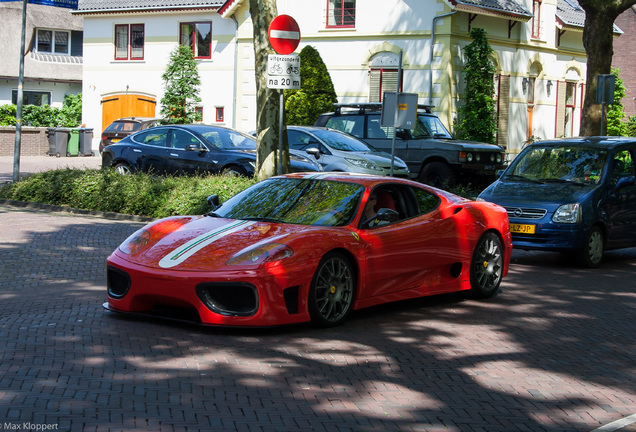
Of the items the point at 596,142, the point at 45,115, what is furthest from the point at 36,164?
the point at 596,142

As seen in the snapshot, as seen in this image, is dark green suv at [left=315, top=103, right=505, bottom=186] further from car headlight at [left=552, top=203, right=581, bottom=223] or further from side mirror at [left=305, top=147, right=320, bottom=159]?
car headlight at [left=552, top=203, right=581, bottom=223]

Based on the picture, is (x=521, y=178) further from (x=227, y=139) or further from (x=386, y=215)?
(x=227, y=139)

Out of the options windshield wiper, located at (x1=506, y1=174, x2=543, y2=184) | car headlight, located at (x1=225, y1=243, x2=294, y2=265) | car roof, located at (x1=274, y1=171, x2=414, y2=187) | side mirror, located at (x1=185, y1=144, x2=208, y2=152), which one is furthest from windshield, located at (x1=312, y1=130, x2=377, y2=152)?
car headlight, located at (x1=225, y1=243, x2=294, y2=265)

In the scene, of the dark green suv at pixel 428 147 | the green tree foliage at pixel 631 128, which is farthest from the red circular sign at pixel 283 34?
the green tree foliage at pixel 631 128

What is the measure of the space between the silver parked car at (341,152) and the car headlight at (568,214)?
19.5 ft

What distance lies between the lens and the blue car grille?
12.1 metres

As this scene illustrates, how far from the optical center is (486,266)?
9.33 m

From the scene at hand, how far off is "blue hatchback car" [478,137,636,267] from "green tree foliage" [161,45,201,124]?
918 inches

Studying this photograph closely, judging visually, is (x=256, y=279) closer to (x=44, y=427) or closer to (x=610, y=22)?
(x=44, y=427)

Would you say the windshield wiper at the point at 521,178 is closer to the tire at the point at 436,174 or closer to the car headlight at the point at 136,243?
the tire at the point at 436,174

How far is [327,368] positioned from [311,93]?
81.4 feet

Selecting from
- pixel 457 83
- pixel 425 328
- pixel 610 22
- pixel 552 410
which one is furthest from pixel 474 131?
pixel 552 410

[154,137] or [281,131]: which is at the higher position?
[281,131]

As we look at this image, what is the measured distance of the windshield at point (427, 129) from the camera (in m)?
20.8
